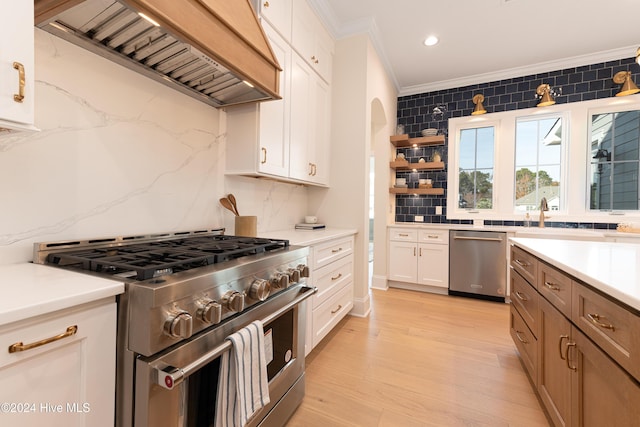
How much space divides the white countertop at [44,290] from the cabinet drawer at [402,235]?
343 centimetres

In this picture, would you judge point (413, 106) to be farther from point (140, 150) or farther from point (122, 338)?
point (122, 338)

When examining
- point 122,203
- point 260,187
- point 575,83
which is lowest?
point 122,203

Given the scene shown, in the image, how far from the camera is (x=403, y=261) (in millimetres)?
3781

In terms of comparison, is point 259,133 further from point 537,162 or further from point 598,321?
point 537,162

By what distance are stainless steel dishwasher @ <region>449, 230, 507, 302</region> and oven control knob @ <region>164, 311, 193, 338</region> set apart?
11.1 feet

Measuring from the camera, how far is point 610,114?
3.33 m

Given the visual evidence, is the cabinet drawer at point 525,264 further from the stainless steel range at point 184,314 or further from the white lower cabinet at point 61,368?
the white lower cabinet at point 61,368

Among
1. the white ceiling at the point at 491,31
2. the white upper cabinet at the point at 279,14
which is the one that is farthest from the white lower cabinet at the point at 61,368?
the white ceiling at the point at 491,31

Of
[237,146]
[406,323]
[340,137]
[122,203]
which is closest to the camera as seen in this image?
[122,203]

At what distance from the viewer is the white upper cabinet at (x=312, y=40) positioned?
2.22m

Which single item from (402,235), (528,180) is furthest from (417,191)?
(528,180)

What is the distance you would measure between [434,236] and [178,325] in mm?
3408

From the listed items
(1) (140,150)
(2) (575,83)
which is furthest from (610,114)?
(1) (140,150)

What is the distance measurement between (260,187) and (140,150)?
3.22ft
